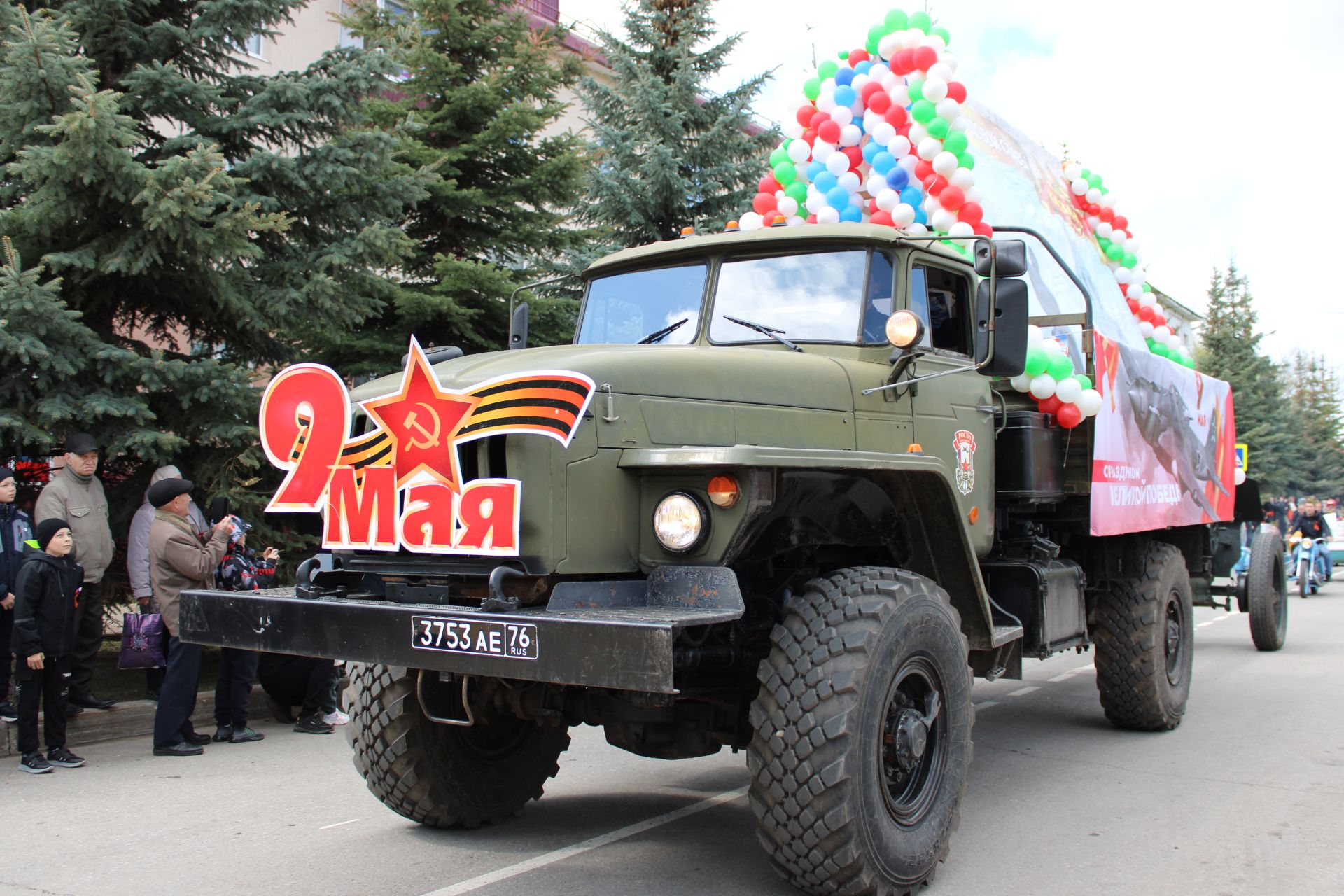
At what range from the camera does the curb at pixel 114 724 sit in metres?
7.22

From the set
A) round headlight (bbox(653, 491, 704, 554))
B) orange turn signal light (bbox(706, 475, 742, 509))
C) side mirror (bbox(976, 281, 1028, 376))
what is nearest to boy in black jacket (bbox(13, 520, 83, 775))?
round headlight (bbox(653, 491, 704, 554))

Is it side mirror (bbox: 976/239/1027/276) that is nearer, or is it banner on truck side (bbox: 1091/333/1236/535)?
side mirror (bbox: 976/239/1027/276)

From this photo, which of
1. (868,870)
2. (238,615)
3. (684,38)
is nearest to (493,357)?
(238,615)

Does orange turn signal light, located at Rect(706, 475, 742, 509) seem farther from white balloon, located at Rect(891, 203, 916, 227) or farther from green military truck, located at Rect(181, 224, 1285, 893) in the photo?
white balloon, located at Rect(891, 203, 916, 227)

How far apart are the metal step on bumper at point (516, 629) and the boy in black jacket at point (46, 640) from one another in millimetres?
2850

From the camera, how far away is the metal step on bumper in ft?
11.5

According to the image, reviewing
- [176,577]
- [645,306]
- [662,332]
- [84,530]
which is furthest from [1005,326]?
[84,530]

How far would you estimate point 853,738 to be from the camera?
3951 mm

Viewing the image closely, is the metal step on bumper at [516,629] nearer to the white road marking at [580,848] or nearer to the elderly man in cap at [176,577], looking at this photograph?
the white road marking at [580,848]

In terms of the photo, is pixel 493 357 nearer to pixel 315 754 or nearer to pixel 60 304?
pixel 315 754

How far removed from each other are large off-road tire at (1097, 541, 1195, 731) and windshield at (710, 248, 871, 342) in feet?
10.6

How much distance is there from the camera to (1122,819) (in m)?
5.48

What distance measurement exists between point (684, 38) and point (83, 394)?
9.88 m

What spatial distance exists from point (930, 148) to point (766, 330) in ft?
8.82
